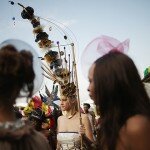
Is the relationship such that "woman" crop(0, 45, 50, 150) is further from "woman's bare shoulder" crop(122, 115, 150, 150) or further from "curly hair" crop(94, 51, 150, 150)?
"woman's bare shoulder" crop(122, 115, 150, 150)

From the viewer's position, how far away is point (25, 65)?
2.66 metres

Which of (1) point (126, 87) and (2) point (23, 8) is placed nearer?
(1) point (126, 87)

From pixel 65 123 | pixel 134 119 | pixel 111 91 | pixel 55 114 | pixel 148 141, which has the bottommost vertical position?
pixel 148 141

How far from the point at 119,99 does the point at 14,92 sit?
791 mm

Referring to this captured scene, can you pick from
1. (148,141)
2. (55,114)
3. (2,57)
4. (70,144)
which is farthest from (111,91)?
(55,114)

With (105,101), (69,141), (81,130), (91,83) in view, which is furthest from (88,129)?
(105,101)

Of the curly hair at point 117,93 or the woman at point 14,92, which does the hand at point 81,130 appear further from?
the woman at point 14,92

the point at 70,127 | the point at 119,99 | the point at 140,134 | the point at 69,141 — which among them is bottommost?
the point at 140,134

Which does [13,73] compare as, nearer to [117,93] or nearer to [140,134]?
[117,93]

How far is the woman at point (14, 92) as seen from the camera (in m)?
2.56

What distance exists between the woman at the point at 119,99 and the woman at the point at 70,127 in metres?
3.71

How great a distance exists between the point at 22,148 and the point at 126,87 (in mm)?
892

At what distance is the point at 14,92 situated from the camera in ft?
8.63

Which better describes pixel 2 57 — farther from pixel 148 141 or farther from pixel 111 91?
pixel 148 141
